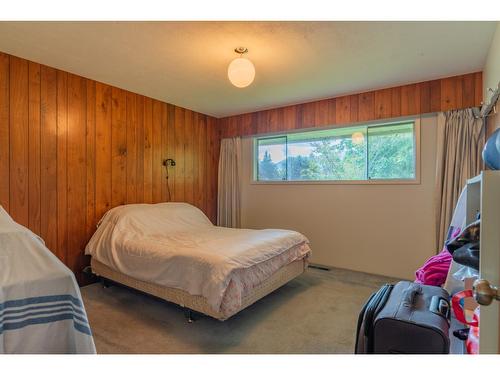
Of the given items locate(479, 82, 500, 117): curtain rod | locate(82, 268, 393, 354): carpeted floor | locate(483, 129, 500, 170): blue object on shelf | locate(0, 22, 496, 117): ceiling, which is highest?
locate(0, 22, 496, 117): ceiling

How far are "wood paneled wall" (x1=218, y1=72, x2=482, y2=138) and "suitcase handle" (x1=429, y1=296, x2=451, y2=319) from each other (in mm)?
2533

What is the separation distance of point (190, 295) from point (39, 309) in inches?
→ 50.9

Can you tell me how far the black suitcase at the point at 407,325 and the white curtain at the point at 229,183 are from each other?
3395 millimetres

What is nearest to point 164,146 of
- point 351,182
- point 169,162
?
point 169,162

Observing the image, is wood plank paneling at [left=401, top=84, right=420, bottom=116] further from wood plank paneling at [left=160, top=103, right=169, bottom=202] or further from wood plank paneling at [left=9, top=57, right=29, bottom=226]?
wood plank paneling at [left=9, top=57, right=29, bottom=226]

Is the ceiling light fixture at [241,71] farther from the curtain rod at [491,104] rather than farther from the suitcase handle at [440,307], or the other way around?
the suitcase handle at [440,307]

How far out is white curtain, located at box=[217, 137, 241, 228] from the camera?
14.9 feet

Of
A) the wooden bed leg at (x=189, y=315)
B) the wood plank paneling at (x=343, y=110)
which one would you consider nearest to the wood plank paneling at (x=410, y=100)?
the wood plank paneling at (x=343, y=110)

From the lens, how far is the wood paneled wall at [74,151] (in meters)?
2.53

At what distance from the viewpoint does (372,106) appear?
3.35 m

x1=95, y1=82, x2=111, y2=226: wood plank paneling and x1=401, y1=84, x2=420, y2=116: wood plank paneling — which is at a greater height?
x1=401, y1=84, x2=420, y2=116: wood plank paneling

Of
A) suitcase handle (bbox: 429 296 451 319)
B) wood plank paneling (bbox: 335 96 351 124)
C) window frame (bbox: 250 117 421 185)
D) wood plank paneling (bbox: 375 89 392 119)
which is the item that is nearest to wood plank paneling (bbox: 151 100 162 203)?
window frame (bbox: 250 117 421 185)
